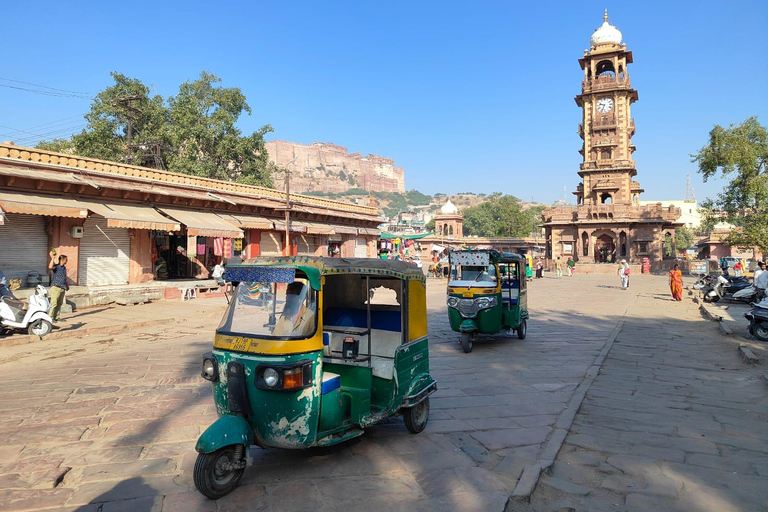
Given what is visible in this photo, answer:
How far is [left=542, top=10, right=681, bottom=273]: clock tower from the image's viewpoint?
4488 centimetres

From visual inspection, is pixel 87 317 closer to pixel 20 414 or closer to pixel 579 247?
pixel 20 414

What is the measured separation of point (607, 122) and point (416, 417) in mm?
50504

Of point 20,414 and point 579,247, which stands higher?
point 579,247

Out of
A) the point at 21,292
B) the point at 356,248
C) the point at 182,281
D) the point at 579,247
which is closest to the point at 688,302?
the point at 356,248

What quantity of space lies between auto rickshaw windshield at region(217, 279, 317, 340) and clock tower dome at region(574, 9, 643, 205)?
49.2 metres

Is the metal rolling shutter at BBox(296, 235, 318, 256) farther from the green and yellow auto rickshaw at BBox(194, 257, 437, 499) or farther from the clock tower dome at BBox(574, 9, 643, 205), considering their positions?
the clock tower dome at BBox(574, 9, 643, 205)

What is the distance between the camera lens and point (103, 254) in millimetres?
14773

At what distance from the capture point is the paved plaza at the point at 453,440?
11.3 ft

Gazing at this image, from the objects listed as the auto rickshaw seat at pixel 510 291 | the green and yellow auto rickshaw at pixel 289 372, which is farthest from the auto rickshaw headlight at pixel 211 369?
the auto rickshaw seat at pixel 510 291

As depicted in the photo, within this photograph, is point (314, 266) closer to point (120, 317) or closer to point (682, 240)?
point (120, 317)

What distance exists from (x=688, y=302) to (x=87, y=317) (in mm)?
20016

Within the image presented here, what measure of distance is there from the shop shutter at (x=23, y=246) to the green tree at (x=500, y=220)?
2765 inches

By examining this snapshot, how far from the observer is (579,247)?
46.9 metres

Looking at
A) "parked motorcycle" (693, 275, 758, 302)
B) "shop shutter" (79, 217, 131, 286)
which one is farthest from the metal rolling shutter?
"parked motorcycle" (693, 275, 758, 302)
